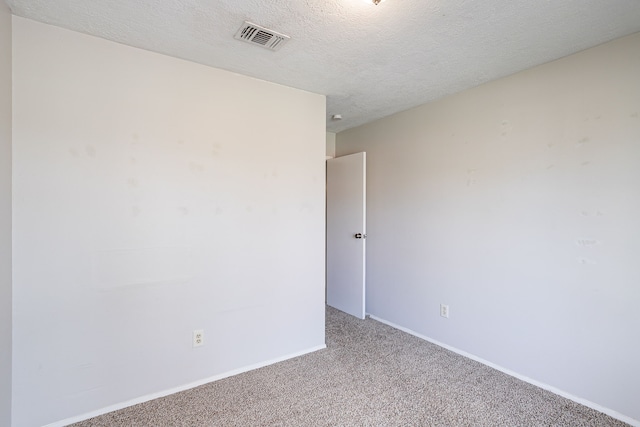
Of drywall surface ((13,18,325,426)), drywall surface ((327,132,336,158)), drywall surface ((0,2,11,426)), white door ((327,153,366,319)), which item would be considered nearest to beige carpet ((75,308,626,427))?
drywall surface ((13,18,325,426))

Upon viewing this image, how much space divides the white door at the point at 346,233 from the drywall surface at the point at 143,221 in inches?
38.2

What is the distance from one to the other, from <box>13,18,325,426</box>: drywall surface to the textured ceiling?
0.23m

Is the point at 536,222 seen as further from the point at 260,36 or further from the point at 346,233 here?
the point at 260,36

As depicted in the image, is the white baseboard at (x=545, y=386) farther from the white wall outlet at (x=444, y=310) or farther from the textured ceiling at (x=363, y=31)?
the textured ceiling at (x=363, y=31)

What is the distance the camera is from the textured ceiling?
1640 millimetres

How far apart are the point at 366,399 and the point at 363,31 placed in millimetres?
2355

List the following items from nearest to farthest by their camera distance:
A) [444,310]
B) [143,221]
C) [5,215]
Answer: [5,215]
[143,221]
[444,310]

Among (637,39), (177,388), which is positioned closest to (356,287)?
(177,388)

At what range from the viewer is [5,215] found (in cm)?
168

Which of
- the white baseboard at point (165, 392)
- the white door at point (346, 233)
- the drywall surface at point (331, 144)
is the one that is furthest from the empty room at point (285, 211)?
the drywall surface at point (331, 144)

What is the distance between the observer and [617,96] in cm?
196

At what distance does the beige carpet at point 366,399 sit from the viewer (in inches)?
76.5

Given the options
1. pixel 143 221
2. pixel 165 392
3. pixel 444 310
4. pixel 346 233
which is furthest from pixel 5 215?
pixel 444 310

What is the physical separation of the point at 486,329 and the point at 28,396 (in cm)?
319
